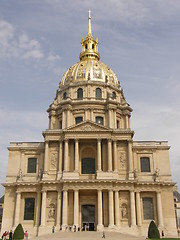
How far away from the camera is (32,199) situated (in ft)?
148

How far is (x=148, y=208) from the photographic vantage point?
44.5 meters

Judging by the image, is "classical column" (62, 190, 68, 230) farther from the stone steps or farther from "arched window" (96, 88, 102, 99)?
"arched window" (96, 88, 102, 99)

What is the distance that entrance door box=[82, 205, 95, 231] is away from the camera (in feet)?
143

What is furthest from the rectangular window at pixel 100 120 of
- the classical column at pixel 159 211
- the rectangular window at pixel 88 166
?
the classical column at pixel 159 211

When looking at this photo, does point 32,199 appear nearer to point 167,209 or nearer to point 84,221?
point 84,221

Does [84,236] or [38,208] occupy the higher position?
[38,208]

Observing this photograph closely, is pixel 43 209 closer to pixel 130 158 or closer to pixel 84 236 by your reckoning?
pixel 84 236

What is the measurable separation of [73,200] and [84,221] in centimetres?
355

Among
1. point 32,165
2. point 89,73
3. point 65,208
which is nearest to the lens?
point 65,208

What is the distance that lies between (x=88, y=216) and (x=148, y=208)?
8852 millimetres

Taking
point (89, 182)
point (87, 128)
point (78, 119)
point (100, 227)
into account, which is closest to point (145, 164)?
point (89, 182)

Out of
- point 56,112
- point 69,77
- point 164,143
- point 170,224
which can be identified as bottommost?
point 170,224

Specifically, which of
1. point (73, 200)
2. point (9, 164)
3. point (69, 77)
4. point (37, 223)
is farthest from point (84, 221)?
point (69, 77)

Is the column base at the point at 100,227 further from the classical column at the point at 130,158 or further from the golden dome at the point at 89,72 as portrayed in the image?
the golden dome at the point at 89,72
